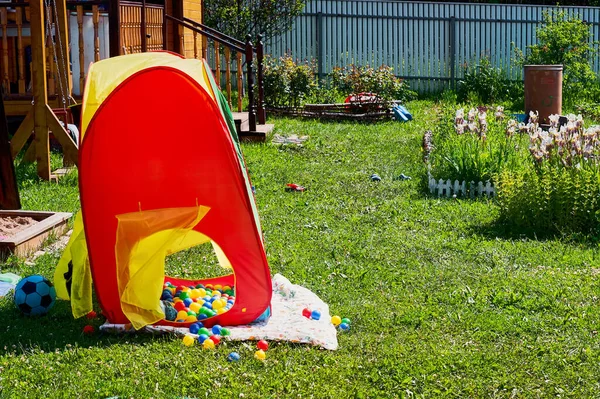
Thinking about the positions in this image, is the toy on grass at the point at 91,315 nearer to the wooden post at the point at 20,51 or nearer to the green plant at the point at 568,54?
the wooden post at the point at 20,51

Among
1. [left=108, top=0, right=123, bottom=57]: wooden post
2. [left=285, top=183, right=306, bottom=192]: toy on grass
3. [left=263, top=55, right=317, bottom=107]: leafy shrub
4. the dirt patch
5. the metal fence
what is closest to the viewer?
the dirt patch

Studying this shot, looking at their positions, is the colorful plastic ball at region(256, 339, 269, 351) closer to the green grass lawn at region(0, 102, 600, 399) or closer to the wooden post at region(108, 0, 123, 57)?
the green grass lawn at region(0, 102, 600, 399)

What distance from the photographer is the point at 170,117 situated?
623 cm

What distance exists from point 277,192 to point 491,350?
205 inches

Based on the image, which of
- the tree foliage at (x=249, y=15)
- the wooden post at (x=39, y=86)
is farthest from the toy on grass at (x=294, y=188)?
the tree foliage at (x=249, y=15)

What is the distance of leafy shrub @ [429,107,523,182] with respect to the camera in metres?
10.4

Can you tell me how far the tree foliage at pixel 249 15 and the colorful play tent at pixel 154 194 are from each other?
1394 centimetres

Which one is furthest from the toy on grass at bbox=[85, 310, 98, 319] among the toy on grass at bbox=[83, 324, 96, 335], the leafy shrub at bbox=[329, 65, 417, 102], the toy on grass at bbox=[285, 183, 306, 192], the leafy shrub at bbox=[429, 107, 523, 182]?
the leafy shrub at bbox=[329, 65, 417, 102]

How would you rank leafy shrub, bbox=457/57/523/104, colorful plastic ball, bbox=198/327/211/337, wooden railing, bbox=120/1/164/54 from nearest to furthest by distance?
colorful plastic ball, bbox=198/327/211/337, wooden railing, bbox=120/1/164/54, leafy shrub, bbox=457/57/523/104

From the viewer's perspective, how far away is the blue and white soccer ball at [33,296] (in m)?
6.18

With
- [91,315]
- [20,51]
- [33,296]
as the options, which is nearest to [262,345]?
[91,315]

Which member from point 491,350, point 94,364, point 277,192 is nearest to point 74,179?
point 277,192

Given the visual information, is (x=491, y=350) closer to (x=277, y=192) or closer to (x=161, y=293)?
(x=161, y=293)

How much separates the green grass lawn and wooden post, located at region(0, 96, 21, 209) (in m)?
0.86
